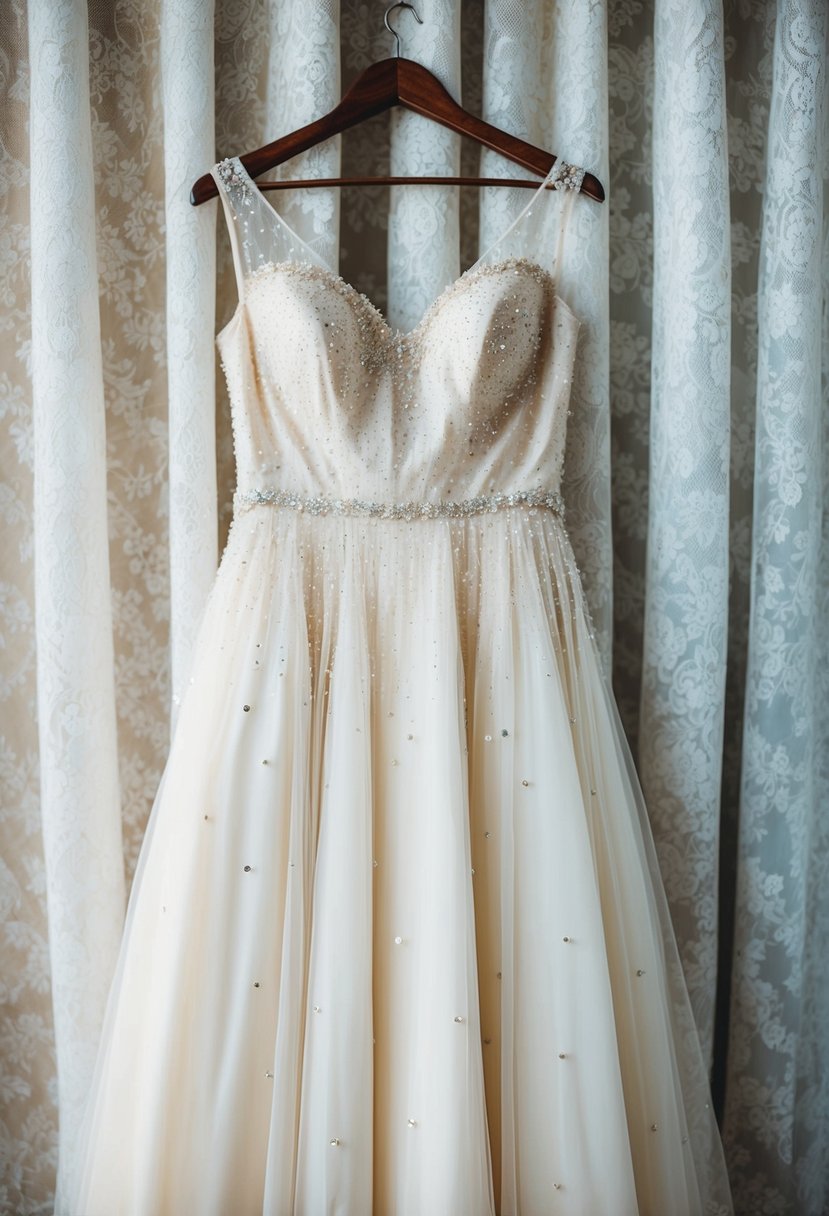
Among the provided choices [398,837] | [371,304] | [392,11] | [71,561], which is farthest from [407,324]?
[398,837]

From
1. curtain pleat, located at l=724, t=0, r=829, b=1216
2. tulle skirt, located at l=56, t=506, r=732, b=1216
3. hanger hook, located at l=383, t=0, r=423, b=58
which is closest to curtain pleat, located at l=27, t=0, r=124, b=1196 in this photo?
tulle skirt, located at l=56, t=506, r=732, b=1216

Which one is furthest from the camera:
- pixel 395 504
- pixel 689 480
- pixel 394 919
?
pixel 689 480

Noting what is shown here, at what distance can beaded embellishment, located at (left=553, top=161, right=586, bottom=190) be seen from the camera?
1111 mm

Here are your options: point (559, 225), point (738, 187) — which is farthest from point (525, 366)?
point (738, 187)

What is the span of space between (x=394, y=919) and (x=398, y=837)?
0.09 metres

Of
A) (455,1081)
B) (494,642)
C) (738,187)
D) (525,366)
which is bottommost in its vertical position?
(455,1081)

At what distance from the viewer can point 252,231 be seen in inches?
43.2

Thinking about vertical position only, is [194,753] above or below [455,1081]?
above

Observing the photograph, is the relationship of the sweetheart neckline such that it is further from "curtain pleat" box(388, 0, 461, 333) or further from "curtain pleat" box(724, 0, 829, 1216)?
"curtain pleat" box(724, 0, 829, 1216)

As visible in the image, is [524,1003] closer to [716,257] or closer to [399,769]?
[399,769]

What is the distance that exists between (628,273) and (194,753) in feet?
2.94

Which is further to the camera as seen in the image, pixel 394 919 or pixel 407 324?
pixel 407 324

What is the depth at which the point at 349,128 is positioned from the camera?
1.14m

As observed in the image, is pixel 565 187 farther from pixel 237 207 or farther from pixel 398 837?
pixel 398 837
